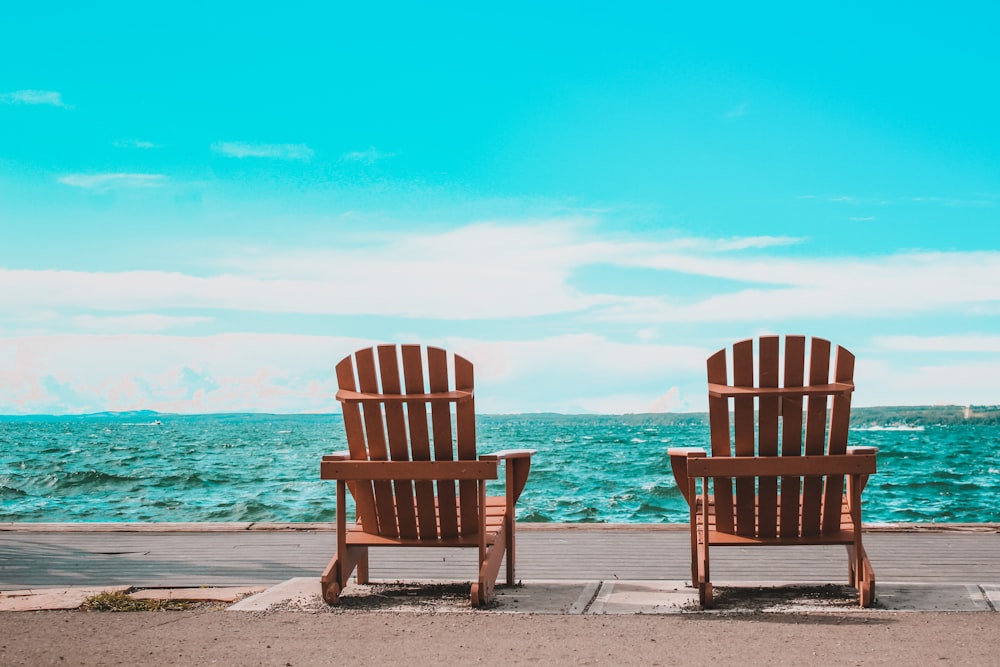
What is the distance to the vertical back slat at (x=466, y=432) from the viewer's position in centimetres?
402

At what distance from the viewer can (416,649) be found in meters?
3.17

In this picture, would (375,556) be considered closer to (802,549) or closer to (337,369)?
(337,369)

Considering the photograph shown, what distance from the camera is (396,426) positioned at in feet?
13.3

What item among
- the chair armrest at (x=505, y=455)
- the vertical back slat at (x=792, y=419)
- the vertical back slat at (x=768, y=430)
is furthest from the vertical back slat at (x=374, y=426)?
the vertical back slat at (x=792, y=419)

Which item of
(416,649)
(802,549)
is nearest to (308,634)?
(416,649)

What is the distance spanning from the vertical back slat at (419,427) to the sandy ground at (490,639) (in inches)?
21.2

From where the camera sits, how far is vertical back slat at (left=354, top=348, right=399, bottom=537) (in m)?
4.07

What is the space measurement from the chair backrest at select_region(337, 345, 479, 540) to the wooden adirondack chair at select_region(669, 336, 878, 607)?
96 centimetres

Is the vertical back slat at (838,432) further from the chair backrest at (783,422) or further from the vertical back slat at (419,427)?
the vertical back slat at (419,427)

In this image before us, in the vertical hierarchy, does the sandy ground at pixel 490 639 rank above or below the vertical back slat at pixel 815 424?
below

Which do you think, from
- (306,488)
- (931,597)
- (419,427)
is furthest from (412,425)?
(306,488)

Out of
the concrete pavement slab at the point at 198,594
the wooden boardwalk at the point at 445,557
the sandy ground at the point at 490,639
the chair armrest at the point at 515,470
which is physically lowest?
the wooden boardwalk at the point at 445,557

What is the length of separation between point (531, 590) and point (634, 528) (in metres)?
2.26

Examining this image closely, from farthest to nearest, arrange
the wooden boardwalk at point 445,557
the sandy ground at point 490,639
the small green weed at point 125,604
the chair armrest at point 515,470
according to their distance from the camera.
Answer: the wooden boardwalk at point 445,557 → the chair armrest at point 515,470 → the small green weed at point 125,604 → the sandy ground at point 490,639
